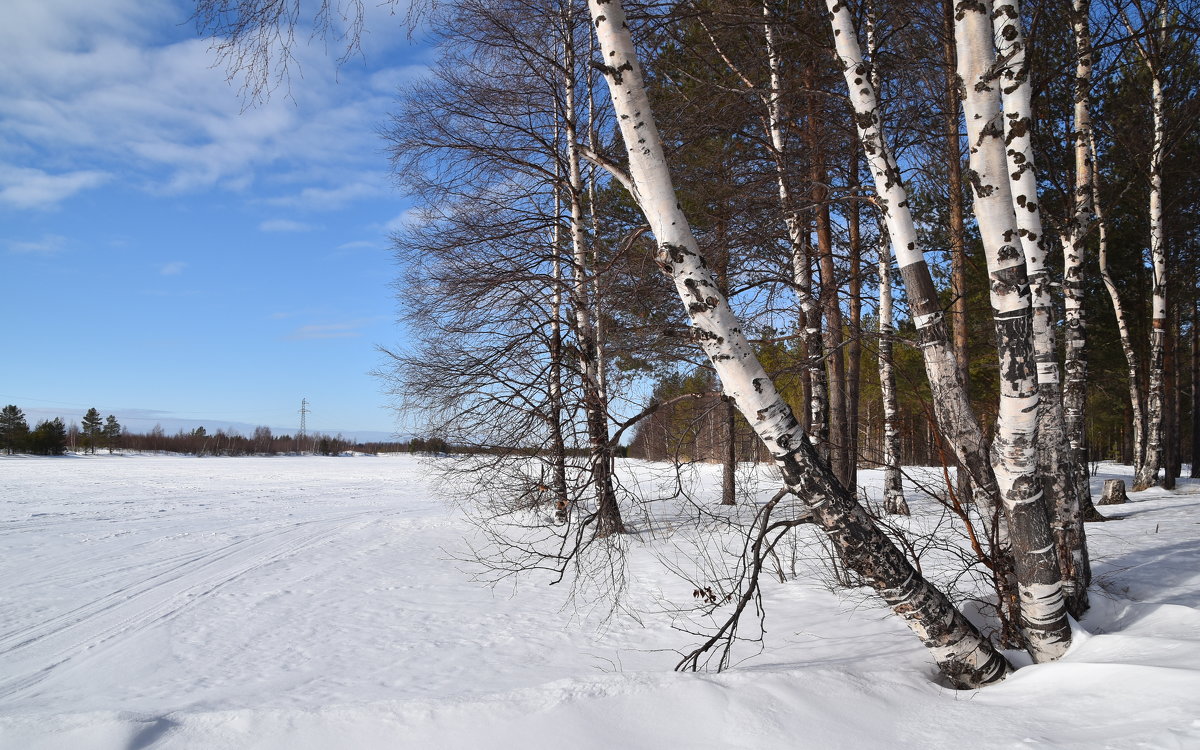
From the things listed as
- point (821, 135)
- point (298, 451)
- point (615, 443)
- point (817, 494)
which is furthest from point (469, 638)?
point (298, 451)

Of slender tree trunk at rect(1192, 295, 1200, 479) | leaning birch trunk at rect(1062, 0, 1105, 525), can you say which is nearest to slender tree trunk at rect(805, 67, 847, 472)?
leaning birch trunk at rect(1062, 0, 1105, 525)

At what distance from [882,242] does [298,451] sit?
6569cm

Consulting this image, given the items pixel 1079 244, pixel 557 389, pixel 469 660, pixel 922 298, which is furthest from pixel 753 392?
pixel 1079 244

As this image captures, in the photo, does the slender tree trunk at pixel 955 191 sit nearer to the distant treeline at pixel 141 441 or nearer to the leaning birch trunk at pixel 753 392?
the leaning birch trunk at pixel 753 392

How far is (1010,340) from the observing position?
151 inches

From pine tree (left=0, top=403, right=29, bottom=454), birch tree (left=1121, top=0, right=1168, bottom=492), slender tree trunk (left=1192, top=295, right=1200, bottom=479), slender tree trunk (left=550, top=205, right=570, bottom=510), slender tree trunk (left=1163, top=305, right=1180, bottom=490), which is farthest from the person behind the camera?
pine tree (left=0, top=403, right=29, bottom=454)

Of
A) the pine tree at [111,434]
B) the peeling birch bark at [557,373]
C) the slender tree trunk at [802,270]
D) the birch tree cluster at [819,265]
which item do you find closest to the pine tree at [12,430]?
the pine tree at [111,434]

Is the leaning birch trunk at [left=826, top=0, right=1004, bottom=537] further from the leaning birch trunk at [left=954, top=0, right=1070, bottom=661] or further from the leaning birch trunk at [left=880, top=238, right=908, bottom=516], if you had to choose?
the leaning birch trunk at [left=880, top=238, right=908, bottom=516]

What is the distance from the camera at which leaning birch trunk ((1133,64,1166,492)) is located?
1065cm

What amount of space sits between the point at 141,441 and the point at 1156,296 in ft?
237

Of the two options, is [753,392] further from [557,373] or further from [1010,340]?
[557,373]

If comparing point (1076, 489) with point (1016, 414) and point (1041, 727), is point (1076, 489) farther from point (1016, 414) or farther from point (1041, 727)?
point (1041, 727)

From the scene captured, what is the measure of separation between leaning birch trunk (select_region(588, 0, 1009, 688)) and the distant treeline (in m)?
50.5

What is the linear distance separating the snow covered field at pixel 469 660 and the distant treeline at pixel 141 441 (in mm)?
42388
